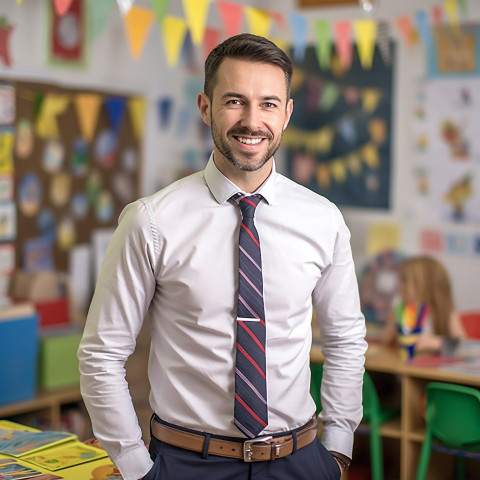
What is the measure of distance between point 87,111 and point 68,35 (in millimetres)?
420

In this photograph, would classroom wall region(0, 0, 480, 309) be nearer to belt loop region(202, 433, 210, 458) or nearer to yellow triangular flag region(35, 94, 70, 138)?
yellow triangular flag region(35, 94, 70, 138)

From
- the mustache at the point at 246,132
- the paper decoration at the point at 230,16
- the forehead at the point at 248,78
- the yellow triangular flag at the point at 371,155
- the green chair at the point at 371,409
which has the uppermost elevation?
the paper decoration at the point at 230,16

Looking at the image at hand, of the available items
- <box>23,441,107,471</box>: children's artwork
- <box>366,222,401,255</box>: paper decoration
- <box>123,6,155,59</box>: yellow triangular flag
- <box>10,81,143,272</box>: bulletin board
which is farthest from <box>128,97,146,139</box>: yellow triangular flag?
<box>23,441,107,471</box>: children's artwork

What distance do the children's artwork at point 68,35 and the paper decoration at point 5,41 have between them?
0.28 metres

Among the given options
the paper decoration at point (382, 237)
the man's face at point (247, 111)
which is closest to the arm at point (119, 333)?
the man's face at point (247, 111)

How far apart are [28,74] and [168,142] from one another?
116cm

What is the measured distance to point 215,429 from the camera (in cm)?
179

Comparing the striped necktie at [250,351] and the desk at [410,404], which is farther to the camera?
the desk at [410,404]

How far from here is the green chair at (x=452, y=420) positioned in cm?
329

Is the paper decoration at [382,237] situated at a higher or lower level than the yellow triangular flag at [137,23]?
lower

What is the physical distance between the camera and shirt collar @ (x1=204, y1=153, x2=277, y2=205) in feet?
6.11

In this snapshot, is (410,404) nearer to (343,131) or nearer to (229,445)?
(229,445)

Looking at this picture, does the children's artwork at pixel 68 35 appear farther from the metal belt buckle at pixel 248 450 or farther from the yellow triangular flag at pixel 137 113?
the metal belt buckle at pixel 248 450

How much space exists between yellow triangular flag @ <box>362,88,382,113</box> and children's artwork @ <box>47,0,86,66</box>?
5.86ft
